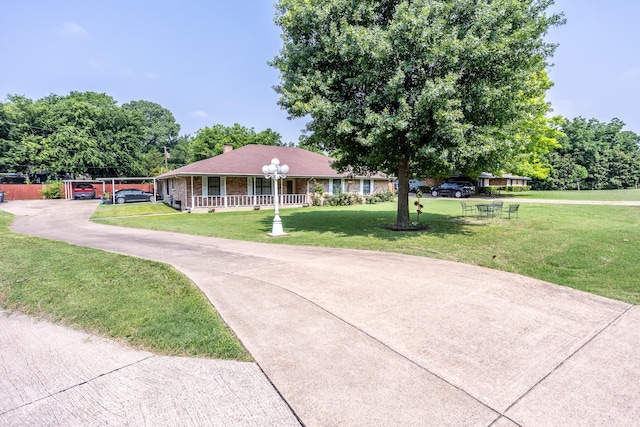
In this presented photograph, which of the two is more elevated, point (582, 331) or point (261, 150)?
point (261, 150)

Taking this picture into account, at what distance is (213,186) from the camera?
73.0ft

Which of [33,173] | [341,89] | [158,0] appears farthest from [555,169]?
[33,173]

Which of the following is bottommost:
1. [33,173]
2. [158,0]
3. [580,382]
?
[580,382]

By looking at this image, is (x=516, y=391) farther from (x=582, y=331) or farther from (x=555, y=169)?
(x=555, y=169)

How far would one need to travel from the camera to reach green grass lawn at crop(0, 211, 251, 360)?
3535mm

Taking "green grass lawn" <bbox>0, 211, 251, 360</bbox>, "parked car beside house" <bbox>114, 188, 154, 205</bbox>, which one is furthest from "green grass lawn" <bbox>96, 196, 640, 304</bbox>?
"parked car beside house" <bbox>114, 188, 154, 205</bbox>

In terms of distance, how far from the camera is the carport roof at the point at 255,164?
71.5 ft

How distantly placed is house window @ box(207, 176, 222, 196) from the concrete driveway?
1659cm

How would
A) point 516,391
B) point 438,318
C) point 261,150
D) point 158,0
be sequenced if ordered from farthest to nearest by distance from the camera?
1. point 261,150
2. point 158,0
3. point 438,318
4. point 516,391

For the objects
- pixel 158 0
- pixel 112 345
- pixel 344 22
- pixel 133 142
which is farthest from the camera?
Answer: pixel 133 142

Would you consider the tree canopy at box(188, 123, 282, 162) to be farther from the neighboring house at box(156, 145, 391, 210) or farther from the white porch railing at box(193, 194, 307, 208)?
the white porch railing at box(193, 194, 307, 208)

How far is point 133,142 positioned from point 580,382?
5095cm

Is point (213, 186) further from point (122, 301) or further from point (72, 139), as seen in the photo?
point (72, 139)

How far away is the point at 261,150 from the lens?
27.0m
